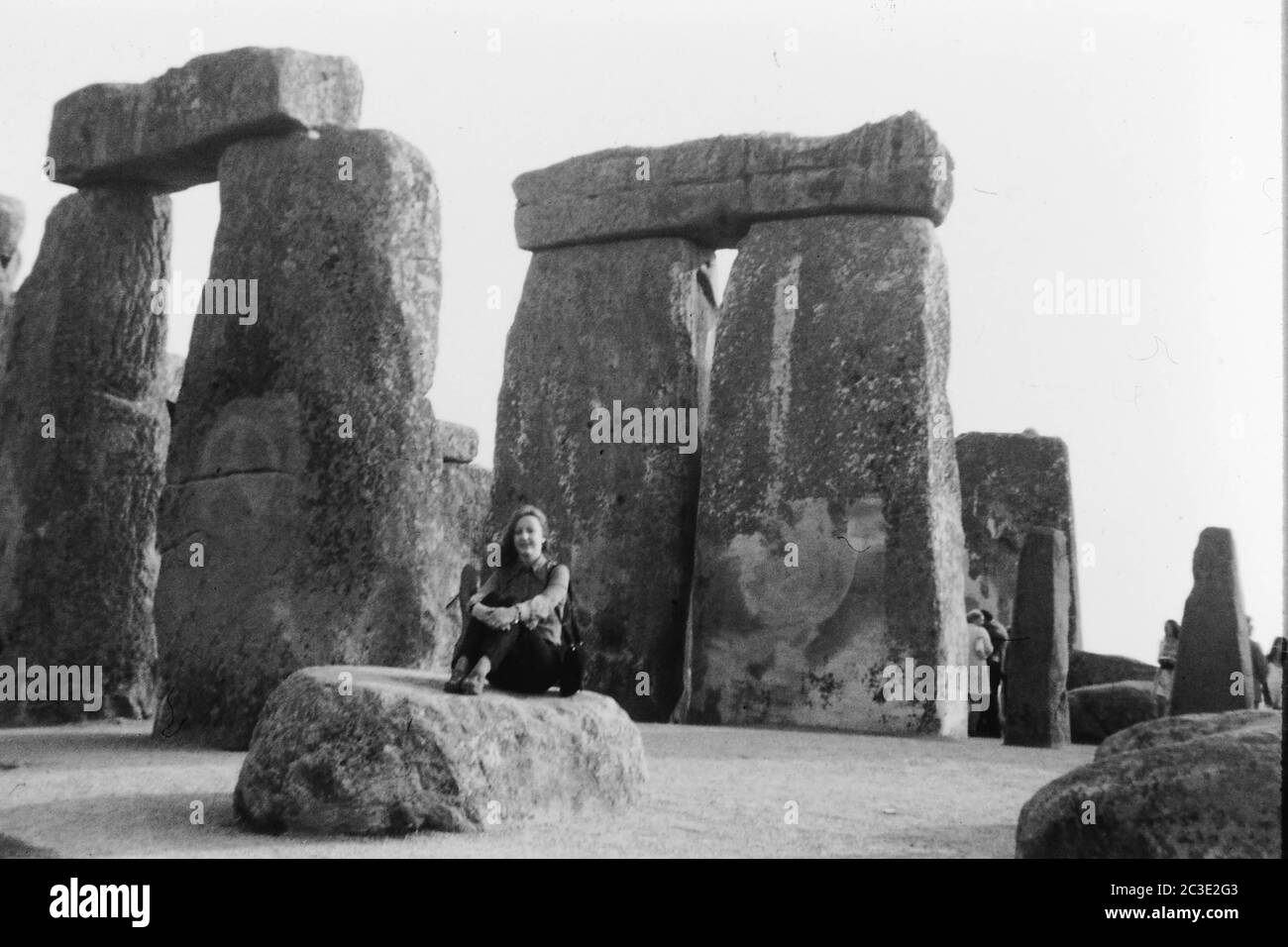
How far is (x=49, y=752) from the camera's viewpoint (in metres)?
8.86

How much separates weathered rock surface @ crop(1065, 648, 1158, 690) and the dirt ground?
190 inches

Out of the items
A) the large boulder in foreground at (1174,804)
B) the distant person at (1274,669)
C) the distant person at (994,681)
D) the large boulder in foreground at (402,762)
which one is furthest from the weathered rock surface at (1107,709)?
the large boulder in foreground at (1174,804)

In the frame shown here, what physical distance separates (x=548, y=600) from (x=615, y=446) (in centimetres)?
620

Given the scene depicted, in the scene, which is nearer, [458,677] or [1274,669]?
[458,677]

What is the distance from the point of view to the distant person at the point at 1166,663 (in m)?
12.0

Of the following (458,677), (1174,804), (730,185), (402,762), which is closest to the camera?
(1174,804)

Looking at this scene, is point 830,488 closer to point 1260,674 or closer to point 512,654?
point 1260,674

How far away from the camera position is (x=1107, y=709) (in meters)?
12.4

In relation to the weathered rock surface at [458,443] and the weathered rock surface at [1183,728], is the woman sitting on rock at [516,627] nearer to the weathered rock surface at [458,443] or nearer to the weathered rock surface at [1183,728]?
the weathered rock surface at [1183,728]

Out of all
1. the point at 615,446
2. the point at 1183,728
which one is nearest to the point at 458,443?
the point at 615,446

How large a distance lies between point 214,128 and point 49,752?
355cm

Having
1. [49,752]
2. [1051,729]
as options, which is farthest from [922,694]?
[49,752]

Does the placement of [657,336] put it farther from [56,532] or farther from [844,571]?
[56,532]

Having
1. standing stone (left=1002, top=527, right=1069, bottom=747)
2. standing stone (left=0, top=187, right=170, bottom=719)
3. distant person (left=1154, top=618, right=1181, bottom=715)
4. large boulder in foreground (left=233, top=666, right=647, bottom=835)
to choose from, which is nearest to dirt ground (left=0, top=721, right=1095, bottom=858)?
large boulder in foreground (left=233, top=666, right=647, bottom=835)
